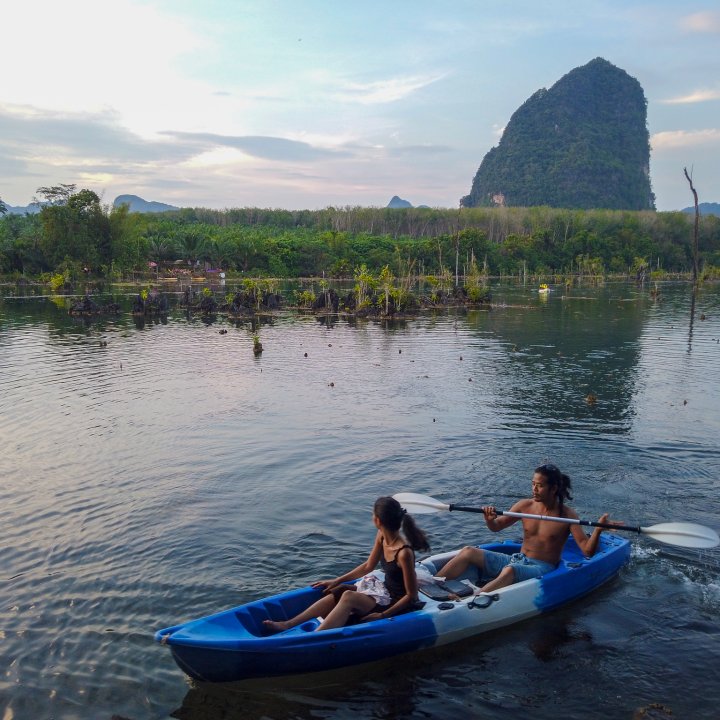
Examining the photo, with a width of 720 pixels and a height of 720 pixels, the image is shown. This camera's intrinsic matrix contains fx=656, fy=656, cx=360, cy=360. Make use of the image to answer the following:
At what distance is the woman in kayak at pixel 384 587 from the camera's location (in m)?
6.04

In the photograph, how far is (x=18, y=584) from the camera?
24.5 ft

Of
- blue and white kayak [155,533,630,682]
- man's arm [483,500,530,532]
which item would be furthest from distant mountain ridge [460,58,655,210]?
blue and white kayak [155,533,630,682]

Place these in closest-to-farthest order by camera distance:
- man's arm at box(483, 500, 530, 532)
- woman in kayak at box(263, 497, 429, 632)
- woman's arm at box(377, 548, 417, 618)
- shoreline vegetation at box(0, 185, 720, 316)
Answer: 1. woman in kayak at box(263, 497, 429, 632)
2. woman's arm at box(377, 548, 417, 618)
3. man's arm at box(483, 500, 530, 532)
4. shoreline vegetation at box(0, 185, 720, 316)

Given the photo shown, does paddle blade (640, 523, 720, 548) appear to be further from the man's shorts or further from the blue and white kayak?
the man's shorts

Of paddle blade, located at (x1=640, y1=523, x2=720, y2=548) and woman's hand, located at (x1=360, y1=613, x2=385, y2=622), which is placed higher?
paddle blade, located at (x1=640, y1=523, x2=720, y2=548)

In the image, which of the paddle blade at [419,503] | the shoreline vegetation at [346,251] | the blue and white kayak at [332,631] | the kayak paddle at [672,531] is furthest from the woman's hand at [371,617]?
the shoreline vegetation at [346,251]

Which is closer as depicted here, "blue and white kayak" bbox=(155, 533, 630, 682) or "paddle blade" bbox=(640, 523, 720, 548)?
"blue and white kayak" bbox=(155, 533, 630, 682)

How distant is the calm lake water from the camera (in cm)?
583

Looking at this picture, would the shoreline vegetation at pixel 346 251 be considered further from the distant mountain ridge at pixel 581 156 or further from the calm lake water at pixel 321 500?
the distant mountain ridge at pixel 581 156

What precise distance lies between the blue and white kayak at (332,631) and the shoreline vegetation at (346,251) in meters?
29.1

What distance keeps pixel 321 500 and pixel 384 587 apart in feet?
12.2

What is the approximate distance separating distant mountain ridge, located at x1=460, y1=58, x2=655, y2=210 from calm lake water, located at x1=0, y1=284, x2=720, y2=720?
15861 cm

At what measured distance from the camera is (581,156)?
17488 cm

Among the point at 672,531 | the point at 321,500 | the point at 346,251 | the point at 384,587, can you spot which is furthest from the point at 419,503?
the point at 346,251
